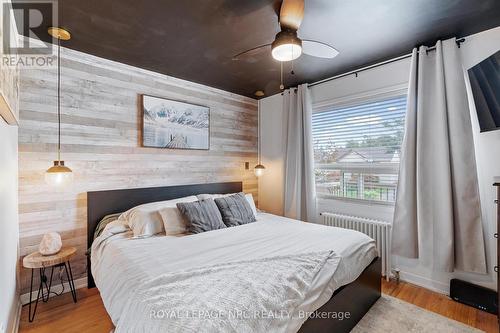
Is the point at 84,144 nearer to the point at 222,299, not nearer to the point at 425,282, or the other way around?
the point at 222,299

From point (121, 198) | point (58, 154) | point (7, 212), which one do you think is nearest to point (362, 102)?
point (121, 198)

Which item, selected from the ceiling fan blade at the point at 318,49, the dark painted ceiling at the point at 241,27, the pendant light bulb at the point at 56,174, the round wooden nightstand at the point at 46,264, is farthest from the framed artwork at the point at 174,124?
the ceiling fan blade at the point at 318,49

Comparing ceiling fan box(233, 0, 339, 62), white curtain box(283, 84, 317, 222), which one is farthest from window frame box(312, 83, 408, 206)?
ceiling fan box(233, 0, 339, 62)

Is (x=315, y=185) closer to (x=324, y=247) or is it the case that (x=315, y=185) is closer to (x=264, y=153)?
(x=264, y=153)

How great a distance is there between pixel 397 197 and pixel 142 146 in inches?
118

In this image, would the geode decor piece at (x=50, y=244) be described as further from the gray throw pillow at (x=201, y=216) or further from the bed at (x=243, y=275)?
the gray throw pillow at (x=201, y=216)

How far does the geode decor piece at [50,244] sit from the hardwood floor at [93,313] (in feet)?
1.72

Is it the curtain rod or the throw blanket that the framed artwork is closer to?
the curtain rod

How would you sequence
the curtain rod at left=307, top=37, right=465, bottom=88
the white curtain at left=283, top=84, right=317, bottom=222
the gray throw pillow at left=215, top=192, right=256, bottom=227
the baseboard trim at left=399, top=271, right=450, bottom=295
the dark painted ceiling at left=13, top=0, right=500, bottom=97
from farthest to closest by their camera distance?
the white curtain at left=283, top=84, right=317, bottom=222 → the gray throw pillow at left=215, top=192, right=256, bottom=227 → the baseboard trim at left=399, top=271, right=450, bottom=295 → the curtain rod at left=307, top=37, right=465, bottom=88 → the dark painted ceiling at left=13, top=0, right=500, bottom=97

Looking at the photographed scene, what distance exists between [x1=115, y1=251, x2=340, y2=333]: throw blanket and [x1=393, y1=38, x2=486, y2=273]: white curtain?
5.05 ft

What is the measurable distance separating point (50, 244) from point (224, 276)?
69.7 inches

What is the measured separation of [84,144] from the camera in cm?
246

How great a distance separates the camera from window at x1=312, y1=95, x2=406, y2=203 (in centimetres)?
275

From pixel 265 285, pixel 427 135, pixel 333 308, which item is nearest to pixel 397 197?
pixel 427 135
